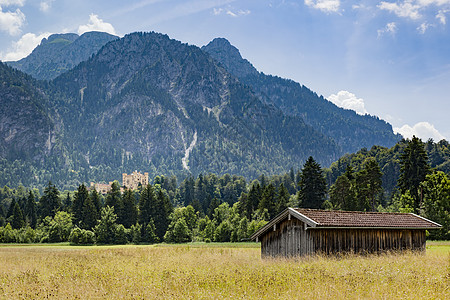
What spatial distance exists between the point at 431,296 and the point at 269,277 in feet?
22.5

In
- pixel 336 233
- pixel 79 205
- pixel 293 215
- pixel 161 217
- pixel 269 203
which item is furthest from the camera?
pixel 161 217

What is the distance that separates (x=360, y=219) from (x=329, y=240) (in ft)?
12.0

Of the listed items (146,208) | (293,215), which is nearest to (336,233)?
(293,215)

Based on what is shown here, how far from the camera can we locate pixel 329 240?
29.3 meters

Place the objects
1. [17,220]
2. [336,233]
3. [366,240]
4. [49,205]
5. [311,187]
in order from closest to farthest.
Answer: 1. [336,233]
2. [366,240]
3. [311,187]
4. [17,220]
5. [49,205]

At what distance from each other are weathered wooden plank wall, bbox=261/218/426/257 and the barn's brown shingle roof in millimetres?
601

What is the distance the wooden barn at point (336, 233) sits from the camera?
28.8 m

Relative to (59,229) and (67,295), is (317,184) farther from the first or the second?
(67,295)

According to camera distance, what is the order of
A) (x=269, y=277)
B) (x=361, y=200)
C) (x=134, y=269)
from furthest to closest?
(x=361, y=200)
(x=134, y=269)
(x=269, y=277)

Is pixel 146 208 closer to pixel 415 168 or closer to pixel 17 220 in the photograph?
Answer: pixel 17 220

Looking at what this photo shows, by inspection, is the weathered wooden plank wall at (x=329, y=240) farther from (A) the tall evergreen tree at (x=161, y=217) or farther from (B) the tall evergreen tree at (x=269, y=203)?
(A) the tall evergreen tree at (x=161, y=217)

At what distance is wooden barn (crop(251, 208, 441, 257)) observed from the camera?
28844mm

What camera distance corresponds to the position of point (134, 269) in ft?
80.3

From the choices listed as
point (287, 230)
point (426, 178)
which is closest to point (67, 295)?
point (287, 230)
